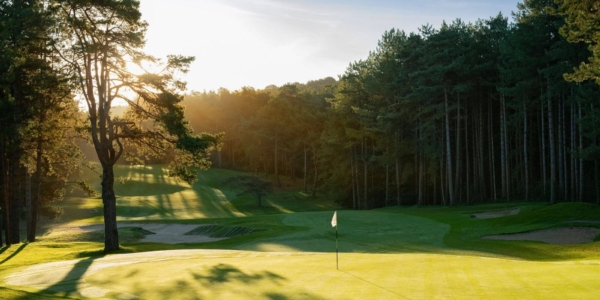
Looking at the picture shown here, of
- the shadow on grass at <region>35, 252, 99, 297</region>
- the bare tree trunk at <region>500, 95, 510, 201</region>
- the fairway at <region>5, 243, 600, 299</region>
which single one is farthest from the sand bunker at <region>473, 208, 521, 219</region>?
the shadow on grass at <region>35, 252, 99, 297</region>

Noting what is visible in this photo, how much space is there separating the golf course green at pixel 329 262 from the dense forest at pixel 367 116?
5604 mm

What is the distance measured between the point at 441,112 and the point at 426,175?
1183 centimetres

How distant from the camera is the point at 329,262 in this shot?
1428 cm

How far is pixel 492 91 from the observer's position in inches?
2026

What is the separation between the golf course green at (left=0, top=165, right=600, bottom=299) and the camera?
9.46 metres

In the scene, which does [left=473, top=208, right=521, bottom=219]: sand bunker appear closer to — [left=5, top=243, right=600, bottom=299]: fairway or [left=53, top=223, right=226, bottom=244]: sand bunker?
[left=53, top=223, right=226, bottom=244]: sand bunker

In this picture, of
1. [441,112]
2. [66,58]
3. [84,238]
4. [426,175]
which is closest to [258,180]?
[426,175]

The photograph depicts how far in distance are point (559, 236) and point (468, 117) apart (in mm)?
31752

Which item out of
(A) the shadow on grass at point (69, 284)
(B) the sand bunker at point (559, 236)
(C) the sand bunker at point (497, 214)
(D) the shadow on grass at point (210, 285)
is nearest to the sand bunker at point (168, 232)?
(C) the sand bunker at point (497, 214)

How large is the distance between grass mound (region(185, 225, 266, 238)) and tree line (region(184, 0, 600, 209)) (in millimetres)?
22021

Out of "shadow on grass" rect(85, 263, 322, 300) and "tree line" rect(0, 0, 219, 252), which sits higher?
"tree line" rect(0, 0, 219, 252)

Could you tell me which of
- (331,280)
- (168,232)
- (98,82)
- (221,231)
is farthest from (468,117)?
(331,280)

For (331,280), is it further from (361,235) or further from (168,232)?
(168,232)

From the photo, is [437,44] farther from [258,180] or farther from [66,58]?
[66,58]
